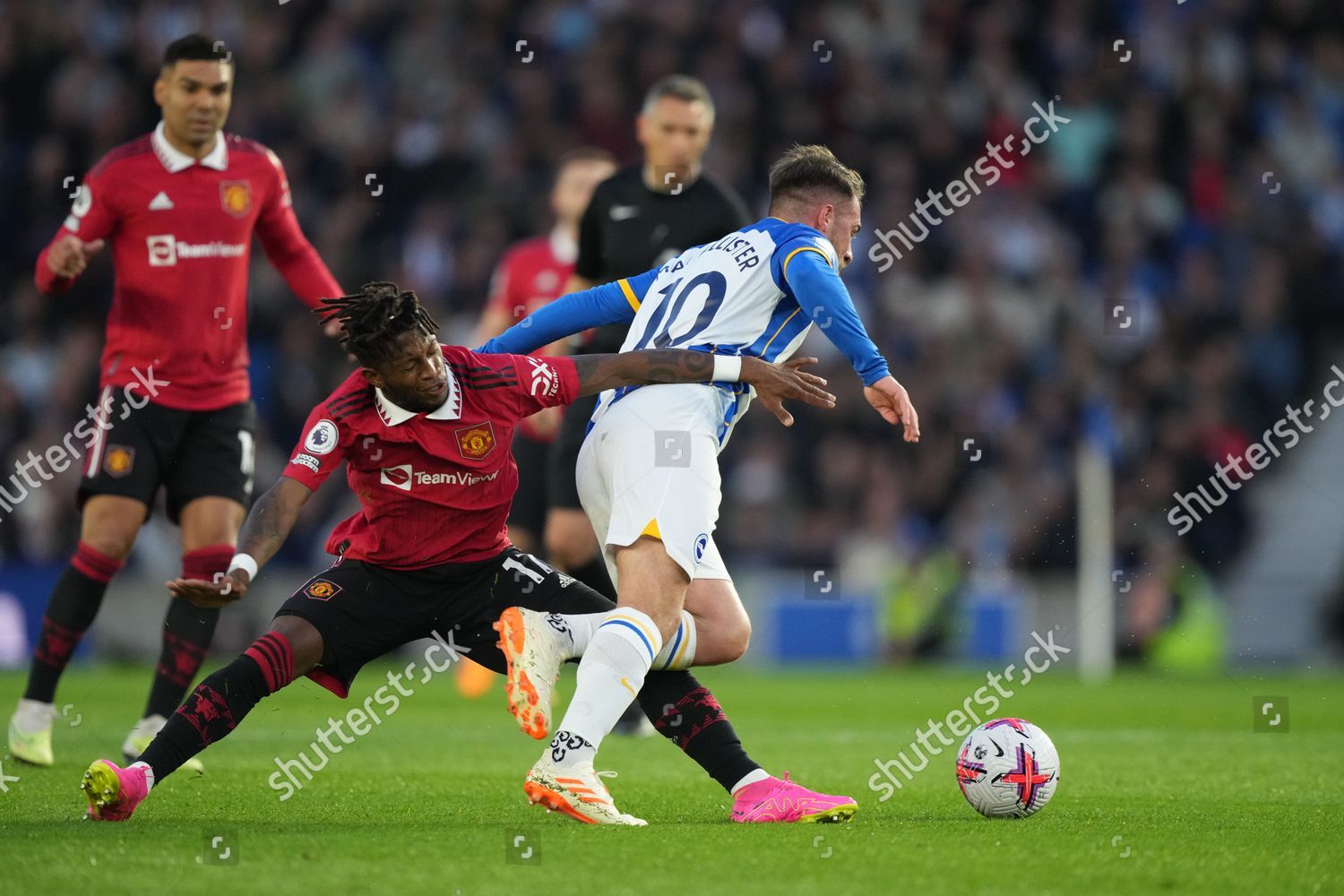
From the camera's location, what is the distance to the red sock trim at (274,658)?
15.7ft

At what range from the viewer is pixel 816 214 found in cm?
538

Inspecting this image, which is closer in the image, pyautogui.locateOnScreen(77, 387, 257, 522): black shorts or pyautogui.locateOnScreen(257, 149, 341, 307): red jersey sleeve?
pyautogui.locateOnScreen(77, 387, 257, 522): black shorts

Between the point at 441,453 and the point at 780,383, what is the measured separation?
102 cm

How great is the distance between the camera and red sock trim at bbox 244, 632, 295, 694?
15.7ft

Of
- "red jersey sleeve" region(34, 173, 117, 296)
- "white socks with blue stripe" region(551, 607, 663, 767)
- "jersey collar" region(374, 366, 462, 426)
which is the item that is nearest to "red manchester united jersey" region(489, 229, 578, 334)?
"red jersey sleeve" region(34, 173, 117, 296)

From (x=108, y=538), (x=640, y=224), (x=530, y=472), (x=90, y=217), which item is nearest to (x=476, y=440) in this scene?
(x=108, y=538)

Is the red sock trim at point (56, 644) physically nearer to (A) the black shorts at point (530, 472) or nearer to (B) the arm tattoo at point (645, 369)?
(B) the arm tattoo at point (645, 369)

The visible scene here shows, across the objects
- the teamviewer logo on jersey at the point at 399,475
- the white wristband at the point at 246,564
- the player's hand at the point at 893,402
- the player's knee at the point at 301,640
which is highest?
the player's hand at the point at 893,402

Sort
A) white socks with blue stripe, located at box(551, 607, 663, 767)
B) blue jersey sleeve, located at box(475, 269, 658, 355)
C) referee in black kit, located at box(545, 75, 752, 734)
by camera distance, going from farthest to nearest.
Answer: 1. referee in black kit, located at box(545, 75, 752, 734)
2. blue jersey sleeve, located at box(475, 269, 658, 355)
3. white socks with blue stripe, located at box(551, 607, 663, 767)

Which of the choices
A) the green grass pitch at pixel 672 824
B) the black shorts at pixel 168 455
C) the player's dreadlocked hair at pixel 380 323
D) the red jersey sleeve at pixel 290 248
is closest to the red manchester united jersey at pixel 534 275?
the green grass pitch at pixel 672 824

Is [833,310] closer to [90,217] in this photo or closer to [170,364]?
[170,364]

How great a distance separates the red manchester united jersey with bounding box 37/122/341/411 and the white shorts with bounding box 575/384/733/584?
2070 mm

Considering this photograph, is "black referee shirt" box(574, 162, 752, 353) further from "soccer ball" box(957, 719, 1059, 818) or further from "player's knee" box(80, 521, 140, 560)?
"soccer ball" box(957, 719, 1059, 818)

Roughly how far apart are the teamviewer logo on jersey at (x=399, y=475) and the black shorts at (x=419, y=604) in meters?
0.27
